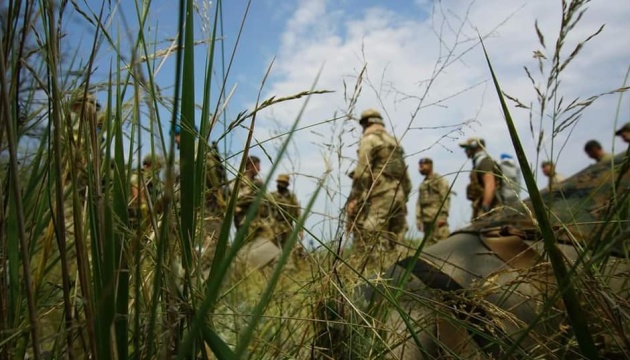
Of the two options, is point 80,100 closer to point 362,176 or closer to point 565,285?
point 362,176

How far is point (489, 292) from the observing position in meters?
0.85

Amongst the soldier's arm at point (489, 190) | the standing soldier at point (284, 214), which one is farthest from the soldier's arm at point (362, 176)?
the soldier's arm at point (489, 190)

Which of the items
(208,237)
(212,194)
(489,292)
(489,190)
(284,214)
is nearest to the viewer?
(489,292)

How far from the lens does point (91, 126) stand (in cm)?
63

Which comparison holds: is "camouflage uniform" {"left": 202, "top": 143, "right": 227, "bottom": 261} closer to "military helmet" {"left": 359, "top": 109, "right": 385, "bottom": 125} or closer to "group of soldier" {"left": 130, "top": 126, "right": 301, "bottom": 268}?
"group of soldier" {"left": 130, "top": 126, "right": 301, "bottom": 268}

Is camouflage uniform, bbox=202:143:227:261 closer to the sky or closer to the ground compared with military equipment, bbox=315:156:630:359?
closer to the sky

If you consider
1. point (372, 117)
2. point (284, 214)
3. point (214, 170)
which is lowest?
point (284, 214)

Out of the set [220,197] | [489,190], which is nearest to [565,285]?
[220,197]

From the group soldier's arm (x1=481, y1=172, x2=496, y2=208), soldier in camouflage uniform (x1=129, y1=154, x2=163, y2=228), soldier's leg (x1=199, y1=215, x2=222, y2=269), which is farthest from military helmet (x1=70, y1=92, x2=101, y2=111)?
soldier's arm (x1=481, y1=172, x2=496, y2=208)

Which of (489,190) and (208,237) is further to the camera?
(489,190)

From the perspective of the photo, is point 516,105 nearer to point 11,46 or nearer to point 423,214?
point 11,46

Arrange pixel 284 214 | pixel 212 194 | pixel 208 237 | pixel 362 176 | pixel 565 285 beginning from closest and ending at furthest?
pixel 565 285, pixel 284 214, pixel 208 237, pixel 212 194, pixel 362 176

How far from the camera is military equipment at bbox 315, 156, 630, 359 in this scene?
0.86 m

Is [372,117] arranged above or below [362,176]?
above
